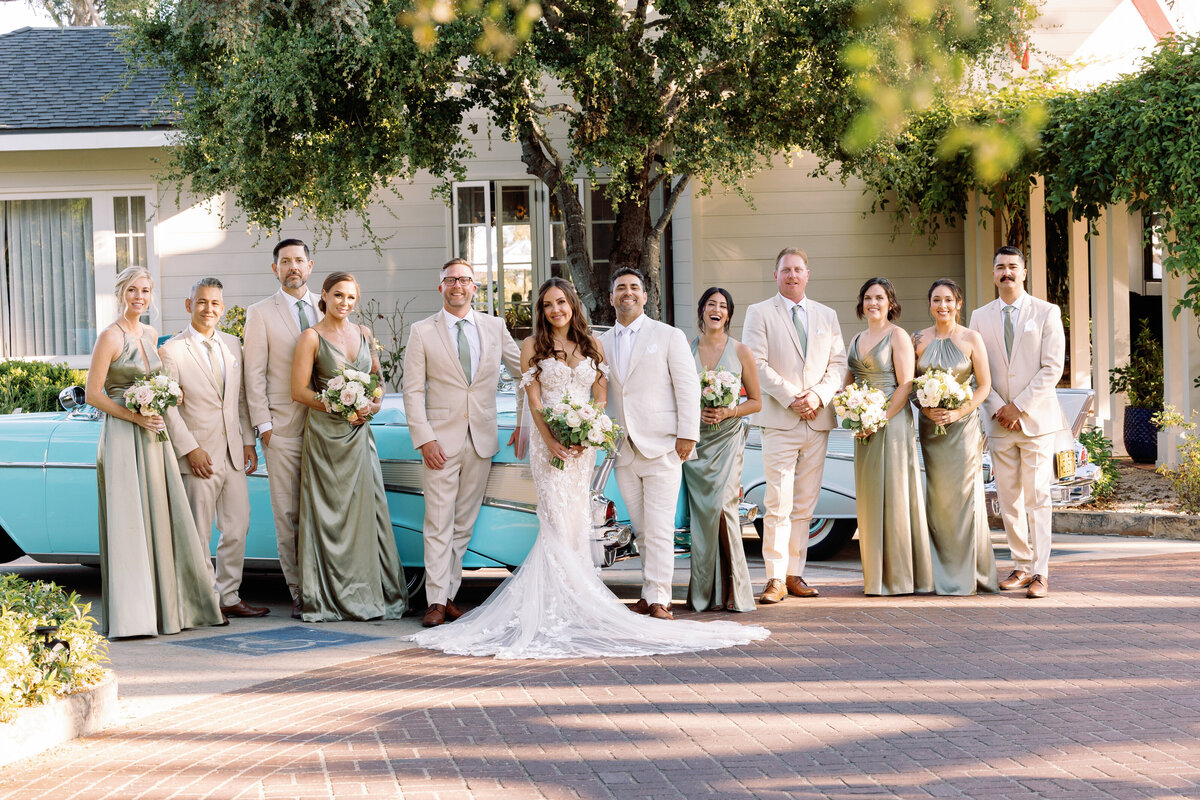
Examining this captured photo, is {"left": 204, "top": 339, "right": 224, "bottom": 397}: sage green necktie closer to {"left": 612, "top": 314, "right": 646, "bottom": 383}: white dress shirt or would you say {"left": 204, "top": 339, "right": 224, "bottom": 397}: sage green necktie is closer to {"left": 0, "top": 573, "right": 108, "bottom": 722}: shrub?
{"left": 0, "top": 573, "right": 108, "bottom": 722}: shrub

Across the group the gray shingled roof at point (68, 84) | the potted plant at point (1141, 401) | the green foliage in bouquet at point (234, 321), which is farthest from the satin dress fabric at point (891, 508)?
the gray shingled roof at point (68, 84)

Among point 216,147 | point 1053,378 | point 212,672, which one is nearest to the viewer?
point 212,672

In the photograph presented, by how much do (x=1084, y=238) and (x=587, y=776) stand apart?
39.4 feet

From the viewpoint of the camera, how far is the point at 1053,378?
27.4 feet

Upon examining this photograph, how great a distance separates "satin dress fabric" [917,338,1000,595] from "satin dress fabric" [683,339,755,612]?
139 centimetres

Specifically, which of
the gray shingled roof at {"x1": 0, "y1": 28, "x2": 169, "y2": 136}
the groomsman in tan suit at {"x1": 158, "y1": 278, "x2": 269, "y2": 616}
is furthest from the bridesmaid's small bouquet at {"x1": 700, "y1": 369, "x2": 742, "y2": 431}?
the gray shingled roof at {"x1": 0, "y1": 28, "x2": 169, "y2": 136}

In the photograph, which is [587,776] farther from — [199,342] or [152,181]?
[152,181]

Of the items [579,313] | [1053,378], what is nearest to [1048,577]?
[1053,378]

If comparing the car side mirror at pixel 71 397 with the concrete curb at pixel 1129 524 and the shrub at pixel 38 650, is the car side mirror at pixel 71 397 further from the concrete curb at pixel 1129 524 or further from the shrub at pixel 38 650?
the concrete curb at pixel 1129 524

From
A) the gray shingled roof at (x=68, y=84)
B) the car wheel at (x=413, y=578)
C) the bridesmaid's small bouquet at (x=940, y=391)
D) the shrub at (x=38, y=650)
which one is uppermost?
the gray shingled roof at (x=68, y=84)

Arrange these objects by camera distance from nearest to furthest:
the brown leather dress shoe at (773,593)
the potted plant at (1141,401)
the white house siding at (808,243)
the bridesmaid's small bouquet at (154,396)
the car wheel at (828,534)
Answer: the bridesmaid's small bouquet at (154,396)
the brown leather dress shoe at (773,593)
the car wheel at (828,534)
the potted plant at (1141,401)
the white house siding at (808,243)

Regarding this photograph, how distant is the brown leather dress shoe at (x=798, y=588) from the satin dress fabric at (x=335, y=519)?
2.74 metres

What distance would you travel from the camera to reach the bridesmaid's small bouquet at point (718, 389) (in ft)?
26.1

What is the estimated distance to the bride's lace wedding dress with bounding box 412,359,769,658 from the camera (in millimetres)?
7016
